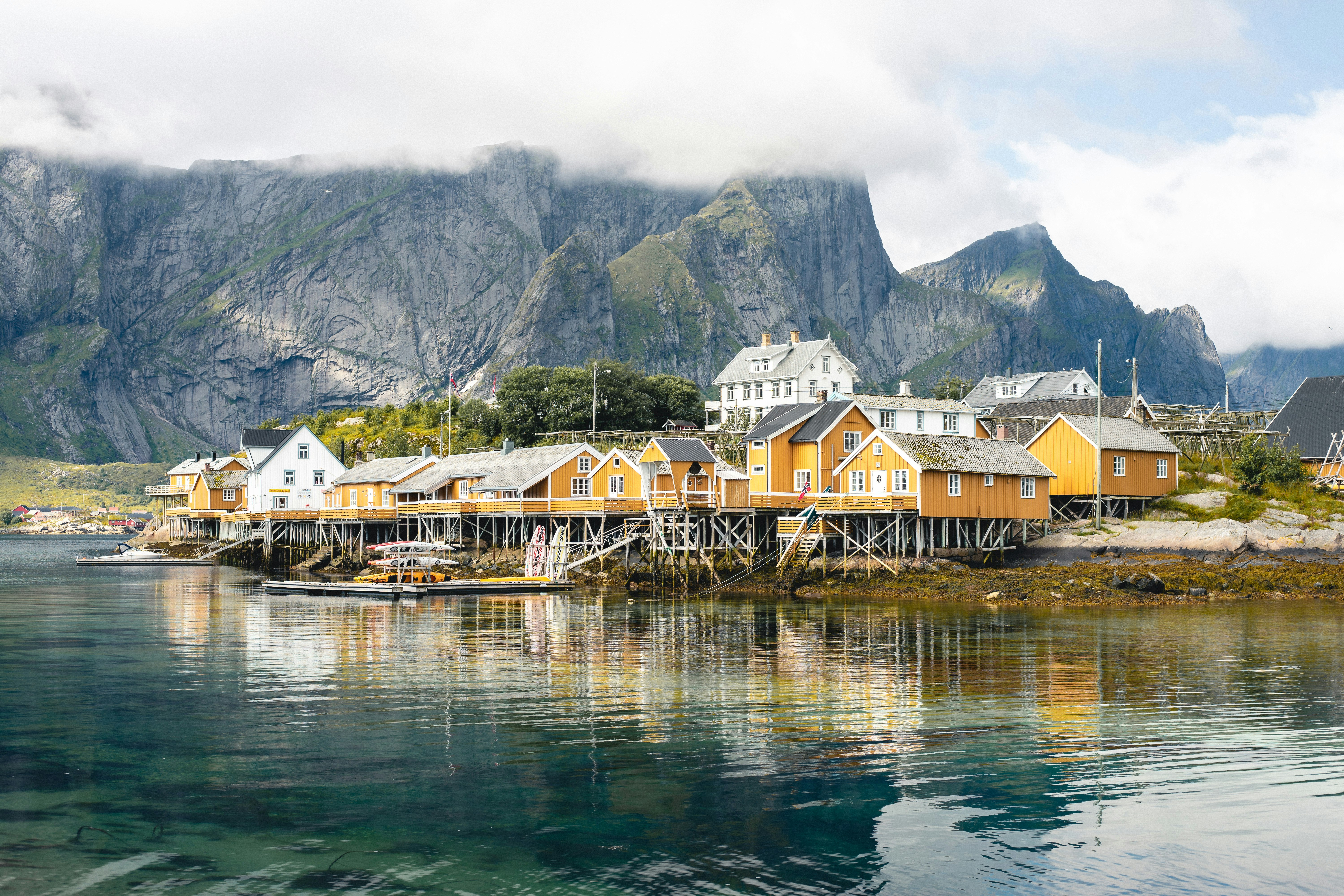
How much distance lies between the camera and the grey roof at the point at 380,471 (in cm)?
9181

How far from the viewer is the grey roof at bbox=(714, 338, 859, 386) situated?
122m

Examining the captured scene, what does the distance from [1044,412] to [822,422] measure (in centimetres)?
3020

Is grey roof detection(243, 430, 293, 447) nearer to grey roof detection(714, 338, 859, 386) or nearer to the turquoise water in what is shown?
grey roof detection(714, 338, 859, 386)

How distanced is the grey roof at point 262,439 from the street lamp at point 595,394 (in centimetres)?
3855

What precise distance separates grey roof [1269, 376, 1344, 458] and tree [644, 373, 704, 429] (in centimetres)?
5344

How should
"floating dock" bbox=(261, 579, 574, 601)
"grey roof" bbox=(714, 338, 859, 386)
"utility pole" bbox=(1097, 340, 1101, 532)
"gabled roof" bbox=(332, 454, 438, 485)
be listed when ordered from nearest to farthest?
"floating dock" bbox=(261, 579, 574, 601) → "utility pole" bbox=(1097, 340, 1101, 532) → "gabled roof" bbox=(332, 454, 438, 485) → "grey roof" bbox=(714, 338, 859, 386)

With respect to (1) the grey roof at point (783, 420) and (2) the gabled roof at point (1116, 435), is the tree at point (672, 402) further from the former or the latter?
(2) the gabled roof at point (1116, 435)

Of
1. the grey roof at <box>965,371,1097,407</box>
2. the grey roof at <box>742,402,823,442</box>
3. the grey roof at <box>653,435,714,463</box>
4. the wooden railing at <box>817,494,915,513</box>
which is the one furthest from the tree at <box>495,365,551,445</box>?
the wooden railing at <box>817,494,915,513</box>

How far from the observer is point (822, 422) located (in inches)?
2739

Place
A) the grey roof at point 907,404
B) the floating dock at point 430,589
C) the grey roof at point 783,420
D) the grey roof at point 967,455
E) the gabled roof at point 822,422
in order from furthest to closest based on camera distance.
Answer: 1. the grey roof at point 907,404
2. the grey roof at point 783,420
3. the gabled roof at point 822,422
4. the grey roof at point 967,455
5. the floating dock at point 430,589

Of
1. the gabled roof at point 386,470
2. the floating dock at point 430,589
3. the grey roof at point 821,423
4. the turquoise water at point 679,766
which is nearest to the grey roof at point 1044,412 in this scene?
the grey roof at point 821,423

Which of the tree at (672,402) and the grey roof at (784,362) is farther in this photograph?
the grey roof at (784,362)

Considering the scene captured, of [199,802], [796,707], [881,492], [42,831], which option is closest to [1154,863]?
[796,707]

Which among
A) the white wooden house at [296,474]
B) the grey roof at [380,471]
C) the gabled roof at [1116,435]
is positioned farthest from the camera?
the white wooden house at [296,474]
